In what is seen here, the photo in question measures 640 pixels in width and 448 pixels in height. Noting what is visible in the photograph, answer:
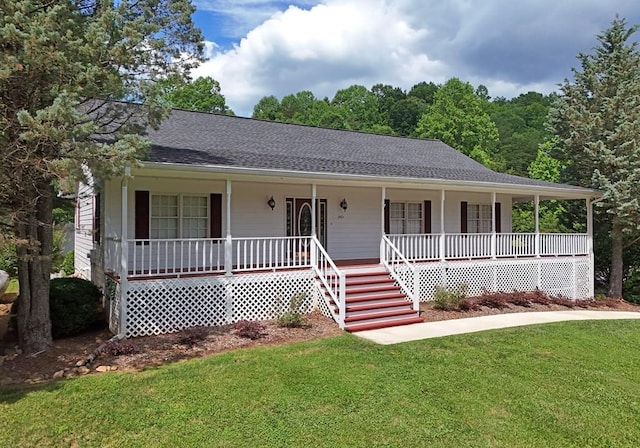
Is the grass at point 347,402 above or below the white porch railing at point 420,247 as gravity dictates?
below

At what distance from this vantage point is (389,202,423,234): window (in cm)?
1449

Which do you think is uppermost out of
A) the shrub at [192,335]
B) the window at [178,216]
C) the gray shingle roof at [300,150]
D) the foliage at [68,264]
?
the gray shingle roof at [300,150]

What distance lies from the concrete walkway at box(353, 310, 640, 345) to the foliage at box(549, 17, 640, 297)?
3.58 meters

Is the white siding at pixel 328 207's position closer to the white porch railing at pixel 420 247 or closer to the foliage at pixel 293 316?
the white porch railing at pixel 420 247

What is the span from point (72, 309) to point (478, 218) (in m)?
13.3

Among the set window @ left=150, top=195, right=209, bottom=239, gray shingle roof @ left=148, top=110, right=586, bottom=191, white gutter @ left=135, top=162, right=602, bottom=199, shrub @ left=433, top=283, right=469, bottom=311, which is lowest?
shrub @ left=433, top=283, right=469, bottom=311

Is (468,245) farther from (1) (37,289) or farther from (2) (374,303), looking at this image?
(1) (37,289)

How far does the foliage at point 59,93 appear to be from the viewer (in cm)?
583

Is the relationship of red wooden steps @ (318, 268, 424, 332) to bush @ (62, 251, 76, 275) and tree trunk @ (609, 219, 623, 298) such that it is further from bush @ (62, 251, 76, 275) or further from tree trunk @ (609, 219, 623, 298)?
bush @ (62, 251, 76, 275)

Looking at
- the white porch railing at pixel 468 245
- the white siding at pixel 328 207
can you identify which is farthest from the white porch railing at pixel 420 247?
the white siding at pixel 328 207

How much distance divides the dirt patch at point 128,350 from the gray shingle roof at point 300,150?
3528mm

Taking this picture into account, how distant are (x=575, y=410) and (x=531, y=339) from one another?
3486mm

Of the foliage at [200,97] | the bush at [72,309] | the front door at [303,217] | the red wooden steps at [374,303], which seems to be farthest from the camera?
the foliage at [200,97]

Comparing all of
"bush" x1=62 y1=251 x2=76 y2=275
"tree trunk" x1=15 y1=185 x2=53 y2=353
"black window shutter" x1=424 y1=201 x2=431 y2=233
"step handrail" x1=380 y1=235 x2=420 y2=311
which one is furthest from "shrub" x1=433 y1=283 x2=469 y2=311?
"bush" x1=62 y1=251 x2=76 y2=275
